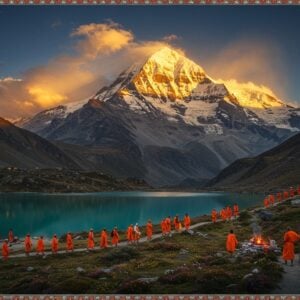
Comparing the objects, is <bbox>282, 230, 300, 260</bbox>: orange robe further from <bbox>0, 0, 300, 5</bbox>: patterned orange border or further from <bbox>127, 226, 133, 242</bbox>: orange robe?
<bbox>127, 226, 133, 242</bbox>: orange robe

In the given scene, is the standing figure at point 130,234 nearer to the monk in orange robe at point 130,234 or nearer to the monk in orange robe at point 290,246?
the monk in orange robe at point 130,234

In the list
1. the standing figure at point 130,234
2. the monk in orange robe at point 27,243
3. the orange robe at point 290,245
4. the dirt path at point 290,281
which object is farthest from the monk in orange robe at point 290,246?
the monk in orange robe at point 27,243

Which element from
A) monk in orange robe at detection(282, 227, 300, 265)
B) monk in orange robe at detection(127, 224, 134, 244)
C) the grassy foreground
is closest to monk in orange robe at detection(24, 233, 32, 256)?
the grassy foreground

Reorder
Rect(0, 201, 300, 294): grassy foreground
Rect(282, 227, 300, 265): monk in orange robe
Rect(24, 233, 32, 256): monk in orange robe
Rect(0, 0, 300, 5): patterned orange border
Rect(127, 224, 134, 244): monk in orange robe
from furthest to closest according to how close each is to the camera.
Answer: Rect(127, 224, 134, 244): monk in orange robe, Rect(24, 233, 32, 256): monk in orange robe, Rect(282, 227, 300, 265): monk in orange robe, Rect(0, 201, 300, 294): grassy foreground, Rect(0, 0, 300, 5): patterned orange border

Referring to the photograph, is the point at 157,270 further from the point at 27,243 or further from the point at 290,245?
the point at 27,243

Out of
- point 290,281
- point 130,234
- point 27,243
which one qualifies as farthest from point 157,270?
point 130,234

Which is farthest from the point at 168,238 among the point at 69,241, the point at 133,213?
the point at 133,213

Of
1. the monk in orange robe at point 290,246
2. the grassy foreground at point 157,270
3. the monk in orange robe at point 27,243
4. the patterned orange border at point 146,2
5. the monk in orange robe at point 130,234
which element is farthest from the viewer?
the monk in orange robe at point 130,234

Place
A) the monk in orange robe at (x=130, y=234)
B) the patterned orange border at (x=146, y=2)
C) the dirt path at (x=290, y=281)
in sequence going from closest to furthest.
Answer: the patterned orange border at (x=146, y=2) < the dirt path at (x=290, y=281) < the monk in orange robe at (x=130, y=234)
